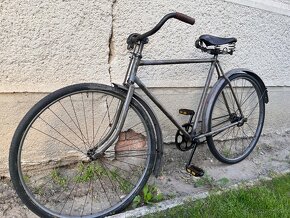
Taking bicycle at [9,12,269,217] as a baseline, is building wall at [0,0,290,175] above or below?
above

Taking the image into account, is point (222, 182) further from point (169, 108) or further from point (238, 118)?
point (169, 108)

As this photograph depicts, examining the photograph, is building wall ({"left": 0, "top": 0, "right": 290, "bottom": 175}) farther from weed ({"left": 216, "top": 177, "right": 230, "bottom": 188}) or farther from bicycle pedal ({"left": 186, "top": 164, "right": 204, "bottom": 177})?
weed ({"left": 216, "top": 177, "right": 230, "bottom": 188})

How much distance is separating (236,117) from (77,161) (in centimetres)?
171

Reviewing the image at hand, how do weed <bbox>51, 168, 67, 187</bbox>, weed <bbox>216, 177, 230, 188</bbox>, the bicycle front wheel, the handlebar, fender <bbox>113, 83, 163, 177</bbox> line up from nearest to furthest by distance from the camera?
the handlebar < fender <bbox>113, 83, 163, 177</bbox> < the bicycle front wheel < weed <bbox>51, 168, 67, 187</bbox> < weed <bbox>216, 177, 230, 188</bbox>

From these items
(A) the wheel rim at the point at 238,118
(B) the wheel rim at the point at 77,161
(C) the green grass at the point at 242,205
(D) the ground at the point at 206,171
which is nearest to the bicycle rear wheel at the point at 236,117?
(A) the wheel rim at the point at 238,118

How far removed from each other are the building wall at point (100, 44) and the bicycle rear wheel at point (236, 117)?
284 mm

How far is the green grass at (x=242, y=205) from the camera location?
2373mm

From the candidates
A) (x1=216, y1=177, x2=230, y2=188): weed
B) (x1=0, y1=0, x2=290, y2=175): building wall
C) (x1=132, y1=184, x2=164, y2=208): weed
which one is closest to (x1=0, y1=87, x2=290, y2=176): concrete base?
(x1=0, y1=0, x2=290, y2=175): building wall

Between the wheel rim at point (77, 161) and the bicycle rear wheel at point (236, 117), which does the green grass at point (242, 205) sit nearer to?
the wheel rim at point (77, 161)

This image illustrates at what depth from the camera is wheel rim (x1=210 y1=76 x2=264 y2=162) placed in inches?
130

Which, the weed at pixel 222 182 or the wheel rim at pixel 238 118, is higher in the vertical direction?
the wheel rim at pixel 238 118

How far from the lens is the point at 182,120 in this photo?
3258 mm

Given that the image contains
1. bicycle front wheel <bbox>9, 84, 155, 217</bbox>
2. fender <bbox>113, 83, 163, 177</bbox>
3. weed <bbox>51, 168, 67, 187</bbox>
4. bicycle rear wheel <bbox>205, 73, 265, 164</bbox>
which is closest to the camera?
fender <bbox>113, 83, 163, 177</bbox>

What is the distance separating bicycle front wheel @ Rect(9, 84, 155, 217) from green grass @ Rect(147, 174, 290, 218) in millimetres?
439
